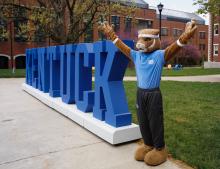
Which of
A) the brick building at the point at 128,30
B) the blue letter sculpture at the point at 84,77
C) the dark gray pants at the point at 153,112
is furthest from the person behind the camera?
the brick building at the point at 128,30

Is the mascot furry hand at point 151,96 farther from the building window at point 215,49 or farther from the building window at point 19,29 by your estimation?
the building window at point 215,49

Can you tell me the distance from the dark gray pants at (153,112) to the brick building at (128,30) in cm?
1544

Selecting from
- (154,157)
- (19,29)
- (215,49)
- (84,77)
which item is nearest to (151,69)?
(154,157)

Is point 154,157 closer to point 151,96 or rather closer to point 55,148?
point 151,96

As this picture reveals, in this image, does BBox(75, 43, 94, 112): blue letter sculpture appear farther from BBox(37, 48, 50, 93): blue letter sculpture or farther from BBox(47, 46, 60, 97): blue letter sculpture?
BBox(37, 48, 50, 93): blue letter sculpture

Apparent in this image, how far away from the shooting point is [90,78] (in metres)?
6.39

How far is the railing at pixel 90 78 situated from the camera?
15.7 feet

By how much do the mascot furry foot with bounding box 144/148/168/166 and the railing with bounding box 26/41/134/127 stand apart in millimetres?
1015

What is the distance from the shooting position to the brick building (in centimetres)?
3475

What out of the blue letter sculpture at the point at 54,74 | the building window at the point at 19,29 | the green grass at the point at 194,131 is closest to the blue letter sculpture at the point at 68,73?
the blue letter sculpture at the point at 54,74

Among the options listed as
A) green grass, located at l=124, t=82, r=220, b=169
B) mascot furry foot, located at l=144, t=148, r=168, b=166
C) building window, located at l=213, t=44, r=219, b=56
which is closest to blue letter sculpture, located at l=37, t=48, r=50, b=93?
green grass, located at l=124, t=82, r=220, b=169

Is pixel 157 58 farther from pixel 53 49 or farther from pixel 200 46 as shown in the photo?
pixel 200 46

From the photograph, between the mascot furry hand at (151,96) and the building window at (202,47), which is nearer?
the mascot furry hand at (151,96)

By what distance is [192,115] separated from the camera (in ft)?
21.1
